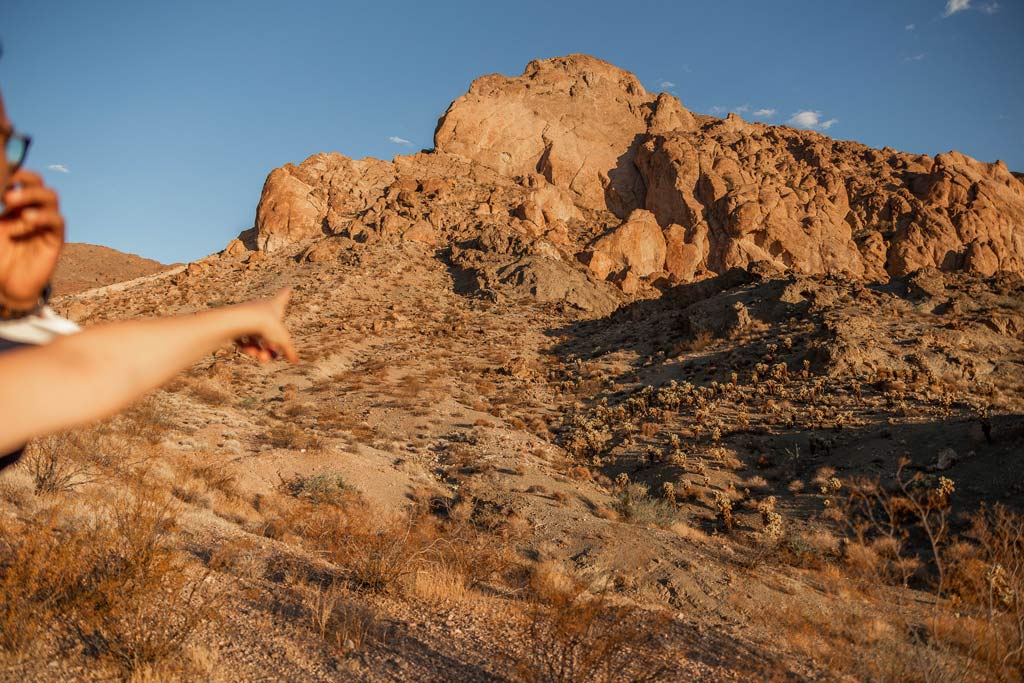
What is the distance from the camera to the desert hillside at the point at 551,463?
3676 millimetres

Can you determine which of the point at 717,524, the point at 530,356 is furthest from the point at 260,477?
the point at 530,356

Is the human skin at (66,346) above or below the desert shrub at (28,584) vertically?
above

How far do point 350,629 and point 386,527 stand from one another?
Result: 11.7 feet

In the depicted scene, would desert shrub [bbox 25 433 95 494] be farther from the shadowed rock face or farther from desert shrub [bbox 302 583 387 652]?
the shadowed rock face

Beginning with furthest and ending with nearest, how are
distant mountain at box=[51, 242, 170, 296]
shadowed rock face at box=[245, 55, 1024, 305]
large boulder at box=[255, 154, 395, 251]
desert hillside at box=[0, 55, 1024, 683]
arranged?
1. distant mountain at box=[51, 242, 170, 296]
2. shadowed rock face at box=[245, 55, 1024, 305]
3. large boulder at box=[255, 154, 395, 251]
4. desert hillside at box=[0, 55, 1024, 683]

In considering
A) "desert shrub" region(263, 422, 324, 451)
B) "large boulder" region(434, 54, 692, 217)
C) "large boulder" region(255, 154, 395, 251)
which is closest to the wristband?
"desert shrub" region(263, 422, 324, 451)

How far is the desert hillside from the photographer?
3676 millimetres

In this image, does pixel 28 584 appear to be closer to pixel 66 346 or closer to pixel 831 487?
pixel 66 346

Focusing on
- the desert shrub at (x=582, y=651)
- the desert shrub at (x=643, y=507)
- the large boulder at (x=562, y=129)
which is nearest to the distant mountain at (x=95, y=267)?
the large boulder at (x=562, y=129)

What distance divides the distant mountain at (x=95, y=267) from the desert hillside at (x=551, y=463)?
2082cm

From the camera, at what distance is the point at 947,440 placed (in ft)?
36.7

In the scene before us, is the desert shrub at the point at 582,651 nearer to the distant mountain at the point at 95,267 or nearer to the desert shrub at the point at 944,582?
the desert shrub at the point at 944,582

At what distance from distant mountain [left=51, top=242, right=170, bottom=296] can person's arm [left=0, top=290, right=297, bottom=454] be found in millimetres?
53763

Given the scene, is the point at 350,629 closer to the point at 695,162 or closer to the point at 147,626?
the point at 147,626
